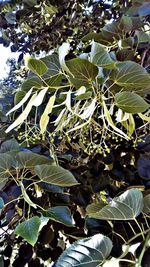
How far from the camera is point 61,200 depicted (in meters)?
0.59

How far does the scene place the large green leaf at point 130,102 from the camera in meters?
0.45

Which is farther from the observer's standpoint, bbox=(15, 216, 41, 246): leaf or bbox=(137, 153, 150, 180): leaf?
bbox=(137, 153, 150, 180): leaf

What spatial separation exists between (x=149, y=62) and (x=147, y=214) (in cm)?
25

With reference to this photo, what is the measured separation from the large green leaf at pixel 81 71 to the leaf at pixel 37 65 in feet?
0.11

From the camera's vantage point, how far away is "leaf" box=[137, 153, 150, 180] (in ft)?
1.99

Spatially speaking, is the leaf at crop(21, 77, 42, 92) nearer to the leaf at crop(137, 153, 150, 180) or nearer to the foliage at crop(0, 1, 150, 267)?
the foliage at crop(0, 1, 150, 267)

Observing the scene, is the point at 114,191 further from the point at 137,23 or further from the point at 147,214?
the point at 137,23

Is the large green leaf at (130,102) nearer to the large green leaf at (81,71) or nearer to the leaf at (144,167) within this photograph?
the large green leaf at (81,71)

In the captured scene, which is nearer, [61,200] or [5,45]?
[61,200]

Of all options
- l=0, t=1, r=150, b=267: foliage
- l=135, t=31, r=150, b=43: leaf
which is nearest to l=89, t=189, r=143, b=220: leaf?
l=0, t=1, r=150, b=267: foliage

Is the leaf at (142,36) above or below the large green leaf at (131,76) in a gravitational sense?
above

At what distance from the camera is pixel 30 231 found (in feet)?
1.36

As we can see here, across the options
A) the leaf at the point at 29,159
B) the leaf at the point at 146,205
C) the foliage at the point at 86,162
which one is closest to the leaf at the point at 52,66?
the foliage at the point at 86,162

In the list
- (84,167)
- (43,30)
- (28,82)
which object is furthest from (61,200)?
(43,30)
